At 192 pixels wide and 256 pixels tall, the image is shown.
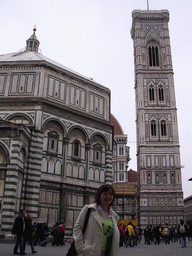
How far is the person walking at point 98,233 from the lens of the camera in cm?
314

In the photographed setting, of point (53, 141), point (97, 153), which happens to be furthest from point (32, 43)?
point (97, 153)

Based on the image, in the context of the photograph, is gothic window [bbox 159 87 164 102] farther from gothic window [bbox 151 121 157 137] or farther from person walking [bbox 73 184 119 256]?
person walking [bbox 73 184 119 256]

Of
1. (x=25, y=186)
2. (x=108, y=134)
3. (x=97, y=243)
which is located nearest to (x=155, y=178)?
(x=108, y=134)

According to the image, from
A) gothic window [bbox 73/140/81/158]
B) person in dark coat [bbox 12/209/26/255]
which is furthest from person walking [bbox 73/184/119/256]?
gothic window [bbox 73/140/81/158]

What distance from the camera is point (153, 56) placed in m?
56.9

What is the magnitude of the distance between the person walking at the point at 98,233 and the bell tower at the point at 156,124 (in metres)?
44.6

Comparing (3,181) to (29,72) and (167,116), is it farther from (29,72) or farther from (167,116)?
(167,116)

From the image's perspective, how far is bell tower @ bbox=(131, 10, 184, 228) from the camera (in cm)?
4594

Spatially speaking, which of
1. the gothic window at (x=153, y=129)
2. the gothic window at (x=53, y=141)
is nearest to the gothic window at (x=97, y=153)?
the gothic window at (x=53, y=141)

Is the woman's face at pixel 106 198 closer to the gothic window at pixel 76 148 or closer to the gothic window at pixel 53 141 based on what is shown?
the gothic window at pixel 53 141

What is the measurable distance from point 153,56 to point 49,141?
42.2 m

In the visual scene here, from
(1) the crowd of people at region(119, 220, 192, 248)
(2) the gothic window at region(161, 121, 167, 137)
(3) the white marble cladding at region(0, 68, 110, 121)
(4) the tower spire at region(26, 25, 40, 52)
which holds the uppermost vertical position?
(4) the tower spire at region(26, 25, 40, 52)

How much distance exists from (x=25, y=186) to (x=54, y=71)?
398 inches

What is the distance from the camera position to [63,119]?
73.0 ft
